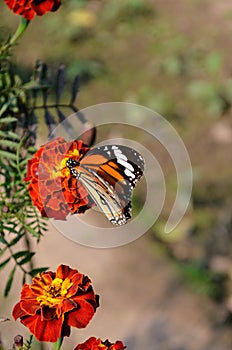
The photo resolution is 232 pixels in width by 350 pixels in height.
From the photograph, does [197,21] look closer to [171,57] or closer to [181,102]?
[171,57]

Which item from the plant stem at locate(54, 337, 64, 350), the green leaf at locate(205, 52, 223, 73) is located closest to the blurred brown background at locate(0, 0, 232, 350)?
the green leaf at locate(205, 52, 223, 73)

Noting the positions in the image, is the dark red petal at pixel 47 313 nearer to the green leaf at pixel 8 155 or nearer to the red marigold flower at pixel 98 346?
the red marigold flower at pixel 98 346

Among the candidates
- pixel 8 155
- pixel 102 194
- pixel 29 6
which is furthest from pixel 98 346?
pixel 29 6

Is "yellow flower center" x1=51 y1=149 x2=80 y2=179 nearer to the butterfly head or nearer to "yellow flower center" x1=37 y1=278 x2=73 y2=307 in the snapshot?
the butterfly head

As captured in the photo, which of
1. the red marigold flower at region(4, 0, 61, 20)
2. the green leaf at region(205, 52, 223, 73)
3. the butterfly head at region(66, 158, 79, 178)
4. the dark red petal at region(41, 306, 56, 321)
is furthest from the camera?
the green leaf at region(205, 52, 223, 73)

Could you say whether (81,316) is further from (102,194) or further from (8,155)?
(8,155)

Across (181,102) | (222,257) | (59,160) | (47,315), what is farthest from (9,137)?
(181,102)

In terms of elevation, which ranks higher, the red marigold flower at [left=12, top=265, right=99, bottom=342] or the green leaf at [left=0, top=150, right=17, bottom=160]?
the green leaf at [left=0, top=150, right=17, bottom=160]
